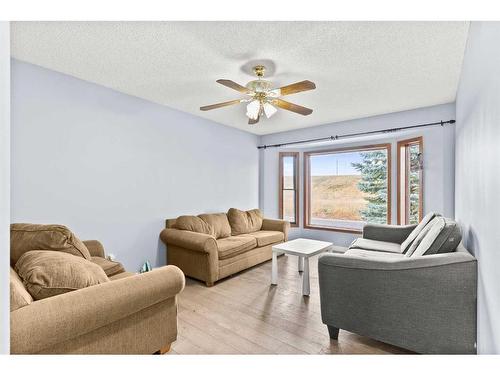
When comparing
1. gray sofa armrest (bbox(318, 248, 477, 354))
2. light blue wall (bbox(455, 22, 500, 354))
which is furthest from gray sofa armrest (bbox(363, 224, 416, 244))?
gray sofa armrest (bbox(318, 248, 477, 354))

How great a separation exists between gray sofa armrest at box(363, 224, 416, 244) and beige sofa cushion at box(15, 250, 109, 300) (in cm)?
328

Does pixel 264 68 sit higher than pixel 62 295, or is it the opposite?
pixel 264 68

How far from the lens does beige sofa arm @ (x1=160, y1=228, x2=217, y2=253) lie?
3092 mm

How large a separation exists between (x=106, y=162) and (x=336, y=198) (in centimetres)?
420

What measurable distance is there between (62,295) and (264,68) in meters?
2.31

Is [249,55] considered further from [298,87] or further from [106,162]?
[106,162]

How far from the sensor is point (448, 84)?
288cm

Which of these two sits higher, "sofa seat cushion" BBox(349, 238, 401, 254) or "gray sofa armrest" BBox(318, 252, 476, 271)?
"gray sofa armrest" BBox(318, 252, 476, 271)

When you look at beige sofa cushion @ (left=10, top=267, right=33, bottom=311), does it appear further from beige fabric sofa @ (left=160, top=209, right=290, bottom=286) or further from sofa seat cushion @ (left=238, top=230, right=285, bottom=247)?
sofa seat cushion @ (left=238, top=230, right=285, bottom=247)

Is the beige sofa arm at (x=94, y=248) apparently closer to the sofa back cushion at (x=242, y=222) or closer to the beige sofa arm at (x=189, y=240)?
the beige sofa arm at (x=189, y=240)

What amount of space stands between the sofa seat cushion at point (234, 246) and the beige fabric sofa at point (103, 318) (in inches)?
57.4
